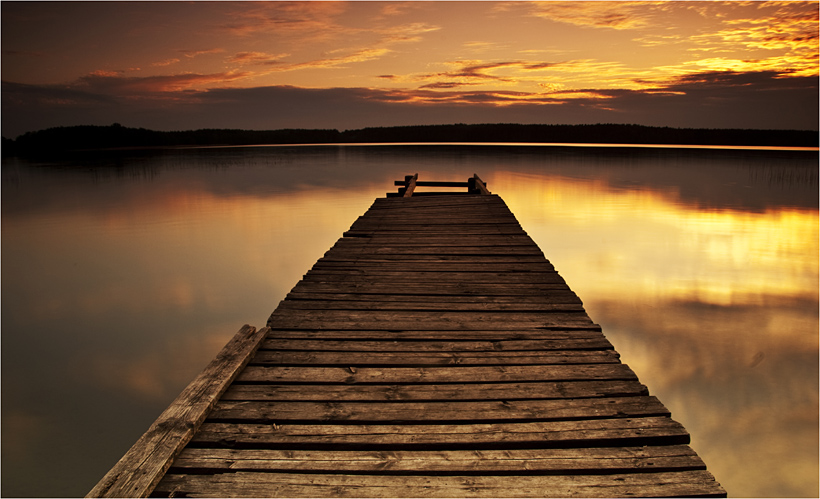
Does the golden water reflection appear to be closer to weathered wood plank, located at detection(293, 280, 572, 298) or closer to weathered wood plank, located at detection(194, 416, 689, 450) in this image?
weathered wood plank, located at detection(293, 280, 572, 298)

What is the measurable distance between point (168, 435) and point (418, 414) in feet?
3.97

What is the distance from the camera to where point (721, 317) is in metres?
7.32

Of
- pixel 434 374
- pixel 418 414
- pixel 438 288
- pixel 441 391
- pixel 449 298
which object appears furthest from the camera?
pixel 438 288

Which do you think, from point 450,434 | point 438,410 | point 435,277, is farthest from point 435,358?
point 435,277

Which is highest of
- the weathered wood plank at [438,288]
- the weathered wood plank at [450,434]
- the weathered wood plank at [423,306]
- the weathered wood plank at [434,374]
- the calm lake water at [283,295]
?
the weathered wood plank at [438,288]

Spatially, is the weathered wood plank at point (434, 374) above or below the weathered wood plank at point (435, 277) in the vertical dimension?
below

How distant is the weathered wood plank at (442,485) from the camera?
2.22 meters

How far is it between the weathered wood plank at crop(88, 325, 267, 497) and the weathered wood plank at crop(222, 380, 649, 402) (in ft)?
0.42

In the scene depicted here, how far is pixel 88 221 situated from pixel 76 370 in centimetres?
1143

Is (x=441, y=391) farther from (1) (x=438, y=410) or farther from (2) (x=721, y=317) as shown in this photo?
(2) (x=721, y=317)

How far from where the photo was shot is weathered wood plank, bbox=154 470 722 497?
2223 mm

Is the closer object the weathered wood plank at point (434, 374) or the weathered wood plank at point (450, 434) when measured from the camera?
the weathered wood plank at point (450, 434)

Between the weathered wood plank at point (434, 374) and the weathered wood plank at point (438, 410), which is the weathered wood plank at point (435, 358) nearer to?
the weathered wood plank at point (434, 374)

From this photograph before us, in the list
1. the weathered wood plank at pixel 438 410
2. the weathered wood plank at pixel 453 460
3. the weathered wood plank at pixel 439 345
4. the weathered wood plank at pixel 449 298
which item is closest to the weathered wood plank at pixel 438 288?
the weathered wood plank at pixel 449 298
